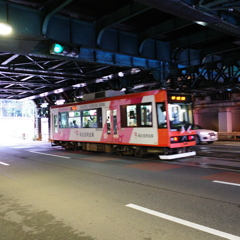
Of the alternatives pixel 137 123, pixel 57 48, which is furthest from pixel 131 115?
pixel 57 48

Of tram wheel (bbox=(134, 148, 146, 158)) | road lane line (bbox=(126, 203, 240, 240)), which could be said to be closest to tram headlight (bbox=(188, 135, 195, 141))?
tram wheel (bbox=(134, 148, 146, 158))

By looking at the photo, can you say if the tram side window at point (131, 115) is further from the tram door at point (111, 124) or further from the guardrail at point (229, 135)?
the guardrail at point (229, 135)

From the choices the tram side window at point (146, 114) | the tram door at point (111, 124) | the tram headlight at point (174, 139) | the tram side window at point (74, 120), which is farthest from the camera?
the tram side window at point (74, 120)

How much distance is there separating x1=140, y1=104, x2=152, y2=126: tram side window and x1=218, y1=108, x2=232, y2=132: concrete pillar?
18193 millimetres

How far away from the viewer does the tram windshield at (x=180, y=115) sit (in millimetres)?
12742

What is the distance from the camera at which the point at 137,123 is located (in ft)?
45.5

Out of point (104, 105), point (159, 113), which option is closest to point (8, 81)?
point (104, 105)

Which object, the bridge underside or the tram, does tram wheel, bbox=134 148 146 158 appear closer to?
the tram

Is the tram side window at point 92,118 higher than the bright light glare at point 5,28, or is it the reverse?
the bright light glare at point 5,28

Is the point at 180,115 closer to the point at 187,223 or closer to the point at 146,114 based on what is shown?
the point at 146,114

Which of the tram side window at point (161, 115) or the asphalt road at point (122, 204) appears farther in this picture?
the tram side window at point (161, 115)

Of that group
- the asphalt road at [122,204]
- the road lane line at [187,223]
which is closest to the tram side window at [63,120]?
the asphalt road at [122,204]

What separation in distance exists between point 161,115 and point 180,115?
1.11 metres

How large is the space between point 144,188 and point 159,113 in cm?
561
